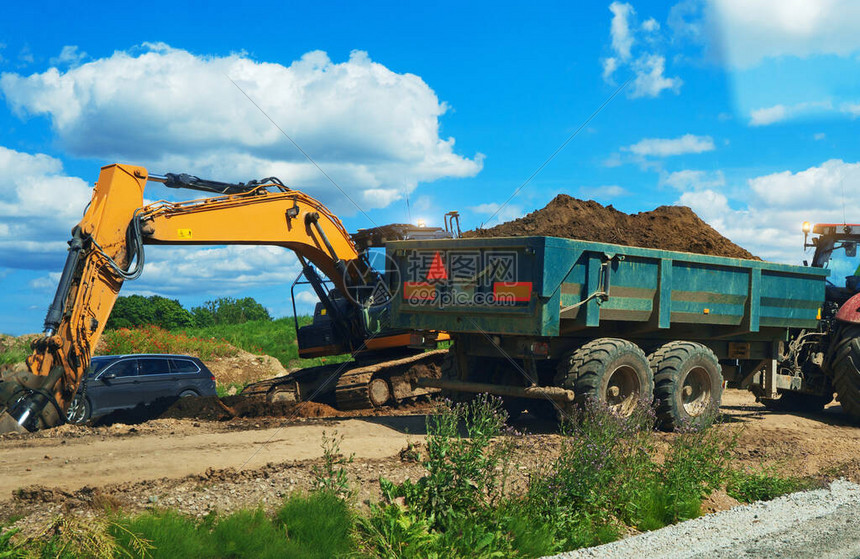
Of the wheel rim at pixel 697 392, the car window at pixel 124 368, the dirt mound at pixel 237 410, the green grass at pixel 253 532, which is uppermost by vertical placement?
the wheel rim at pixel 697 392

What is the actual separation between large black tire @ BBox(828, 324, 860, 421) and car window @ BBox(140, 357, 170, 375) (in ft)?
39.2

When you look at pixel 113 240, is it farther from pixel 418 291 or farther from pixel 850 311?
pixel 850 311

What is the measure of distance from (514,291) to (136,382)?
333 inches

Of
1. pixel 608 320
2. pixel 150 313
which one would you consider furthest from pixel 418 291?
pixel 150 313

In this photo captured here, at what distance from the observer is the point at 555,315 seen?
9.01 meters

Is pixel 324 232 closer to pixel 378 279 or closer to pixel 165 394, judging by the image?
pixel 378 279

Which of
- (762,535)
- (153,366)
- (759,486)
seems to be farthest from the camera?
(153,366)

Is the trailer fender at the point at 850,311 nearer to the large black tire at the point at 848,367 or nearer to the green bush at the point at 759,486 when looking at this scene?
the large black tire at the point at 848,367

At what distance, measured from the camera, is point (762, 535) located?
6441 millimetres

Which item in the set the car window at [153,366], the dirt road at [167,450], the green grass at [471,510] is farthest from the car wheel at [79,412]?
the green grass at [471,510]

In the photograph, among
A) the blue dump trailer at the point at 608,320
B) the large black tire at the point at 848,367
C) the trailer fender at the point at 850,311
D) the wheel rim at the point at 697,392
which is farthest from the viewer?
the trailer fender at the point at 850,311

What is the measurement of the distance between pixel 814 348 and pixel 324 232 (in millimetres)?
8689

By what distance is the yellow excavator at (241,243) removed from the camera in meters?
10.3

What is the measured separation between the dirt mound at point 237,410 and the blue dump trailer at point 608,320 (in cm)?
297
